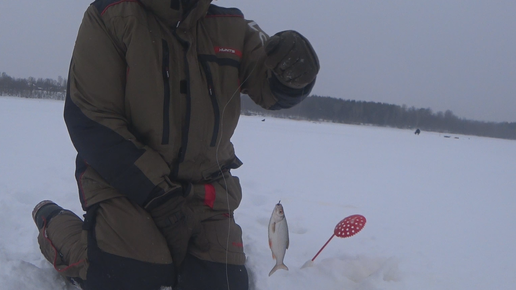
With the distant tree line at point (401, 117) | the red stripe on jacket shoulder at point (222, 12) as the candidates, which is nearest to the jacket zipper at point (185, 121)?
the red stripe on jacket shoulder at point (222, 12)

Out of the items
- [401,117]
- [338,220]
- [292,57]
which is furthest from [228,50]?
[401,117]

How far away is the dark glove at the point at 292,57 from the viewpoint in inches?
71.5

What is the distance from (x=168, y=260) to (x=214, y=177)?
1.73 feet

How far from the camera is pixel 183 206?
1918 mm

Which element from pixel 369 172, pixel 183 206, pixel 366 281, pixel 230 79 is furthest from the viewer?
pixel 369 172

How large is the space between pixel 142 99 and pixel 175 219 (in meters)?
0.65

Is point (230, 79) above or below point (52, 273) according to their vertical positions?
above

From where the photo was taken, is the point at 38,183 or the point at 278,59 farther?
the point at 38,183

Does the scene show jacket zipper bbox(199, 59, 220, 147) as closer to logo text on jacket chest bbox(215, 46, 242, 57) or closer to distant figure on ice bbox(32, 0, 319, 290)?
distant figure on ice bbox(32, 0, 319, 290)

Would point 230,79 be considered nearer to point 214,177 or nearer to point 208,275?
point 214,177

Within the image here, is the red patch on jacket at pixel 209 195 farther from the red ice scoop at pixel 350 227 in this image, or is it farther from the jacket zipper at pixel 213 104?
the red ice scoop at pixel 350 227

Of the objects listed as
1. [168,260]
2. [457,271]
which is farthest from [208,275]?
[457,271]

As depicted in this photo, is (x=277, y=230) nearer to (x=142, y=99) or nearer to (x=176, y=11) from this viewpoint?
(x=142, y=99)

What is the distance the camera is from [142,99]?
1.80 m
